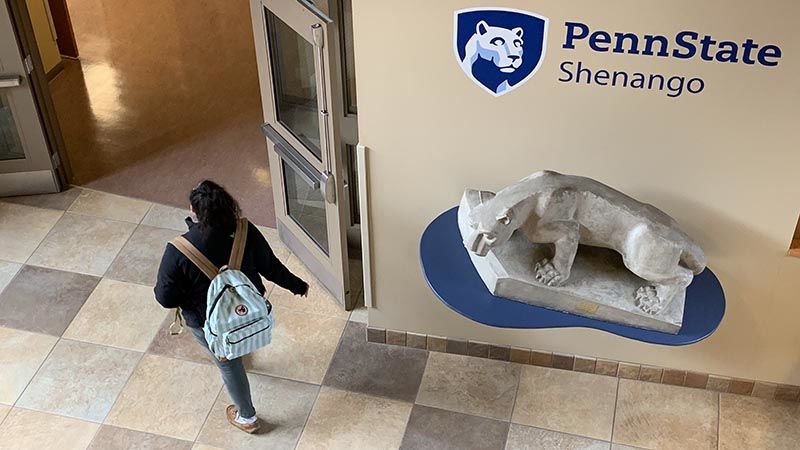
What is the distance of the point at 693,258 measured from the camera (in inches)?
151

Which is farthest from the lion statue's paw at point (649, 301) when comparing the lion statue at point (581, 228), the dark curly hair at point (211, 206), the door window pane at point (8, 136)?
the door window pane at point (8, 136)

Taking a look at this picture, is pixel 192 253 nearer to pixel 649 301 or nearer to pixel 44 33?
pixel 649 301

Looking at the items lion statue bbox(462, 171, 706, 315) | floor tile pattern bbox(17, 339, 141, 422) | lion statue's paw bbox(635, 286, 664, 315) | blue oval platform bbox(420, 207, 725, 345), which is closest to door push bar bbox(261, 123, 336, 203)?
blue oval platform bbox(420, 207, 725, 345)

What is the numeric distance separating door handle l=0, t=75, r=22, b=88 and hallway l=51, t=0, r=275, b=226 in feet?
2.88

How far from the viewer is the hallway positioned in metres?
6.45

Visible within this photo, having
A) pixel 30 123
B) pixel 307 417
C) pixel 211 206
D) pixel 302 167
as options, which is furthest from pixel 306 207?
pixel 30 123

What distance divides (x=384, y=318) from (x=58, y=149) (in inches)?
102

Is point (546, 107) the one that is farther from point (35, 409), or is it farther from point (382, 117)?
point (35, 409)

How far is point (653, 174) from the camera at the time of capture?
4129mm

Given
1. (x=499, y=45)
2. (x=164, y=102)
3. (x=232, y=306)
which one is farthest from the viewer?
(x=164, y=102)

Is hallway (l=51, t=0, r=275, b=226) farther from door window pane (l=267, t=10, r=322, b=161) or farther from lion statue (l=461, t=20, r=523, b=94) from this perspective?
lion statue (l=461, t=20, r=523, b=94)

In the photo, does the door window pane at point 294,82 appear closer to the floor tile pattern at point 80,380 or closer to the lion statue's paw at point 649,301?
the floor tile pattern at point 80,380

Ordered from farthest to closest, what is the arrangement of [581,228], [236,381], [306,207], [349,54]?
[306,207]
[349,54]
[236,381]
[581,228]

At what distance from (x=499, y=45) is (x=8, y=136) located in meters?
3.64
